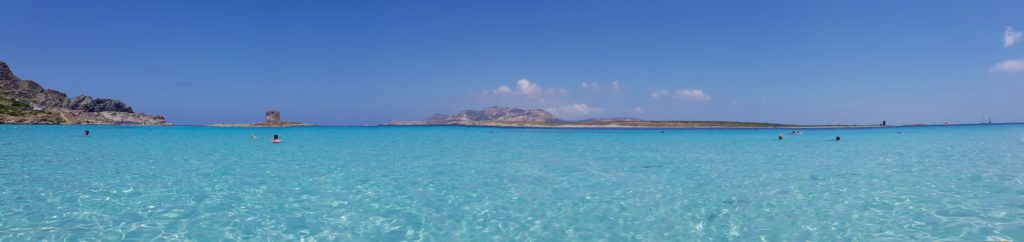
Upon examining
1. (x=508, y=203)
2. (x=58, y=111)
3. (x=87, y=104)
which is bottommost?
(x=508, y=203)

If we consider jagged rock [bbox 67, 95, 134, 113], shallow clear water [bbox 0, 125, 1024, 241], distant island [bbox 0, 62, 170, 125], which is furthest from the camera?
jagged rock [bbox 67, 95, 134, 113]

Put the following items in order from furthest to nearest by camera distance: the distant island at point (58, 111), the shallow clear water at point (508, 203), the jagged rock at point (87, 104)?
the jagged rock at point (87, 104), the distant island at point (58, 111), the shallow clear water at point (508, 203)

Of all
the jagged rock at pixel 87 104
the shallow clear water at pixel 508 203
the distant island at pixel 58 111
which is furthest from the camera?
the jagged rock at pixel 87 104

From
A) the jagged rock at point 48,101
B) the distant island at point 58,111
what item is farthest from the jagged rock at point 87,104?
the jagged rock at point 48,101

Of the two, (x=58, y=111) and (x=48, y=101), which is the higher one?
(x=48, y=101)

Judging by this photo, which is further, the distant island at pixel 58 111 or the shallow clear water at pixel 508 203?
the distant island at pixel 58 111

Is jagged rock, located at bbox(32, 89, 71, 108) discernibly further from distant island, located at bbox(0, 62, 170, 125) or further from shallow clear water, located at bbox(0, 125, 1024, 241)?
shallow clear water, located at bbox(0, 125, 1024, 241)

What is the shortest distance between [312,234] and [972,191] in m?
21.5

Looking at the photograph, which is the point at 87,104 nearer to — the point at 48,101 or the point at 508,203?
the point at 48,101

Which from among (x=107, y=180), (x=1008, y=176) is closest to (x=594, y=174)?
(x=1008, y=176)

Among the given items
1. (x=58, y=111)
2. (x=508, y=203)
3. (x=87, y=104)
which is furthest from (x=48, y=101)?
(x=508, y=203)

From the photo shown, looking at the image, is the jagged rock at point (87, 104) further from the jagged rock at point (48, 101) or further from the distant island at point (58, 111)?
the jagged rock at point (48, 101)

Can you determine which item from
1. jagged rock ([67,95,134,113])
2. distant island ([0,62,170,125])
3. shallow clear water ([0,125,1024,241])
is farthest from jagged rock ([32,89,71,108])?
shallow clear water ([0,125,1024,241])

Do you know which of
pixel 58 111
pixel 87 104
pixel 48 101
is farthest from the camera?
pixel 48 101
